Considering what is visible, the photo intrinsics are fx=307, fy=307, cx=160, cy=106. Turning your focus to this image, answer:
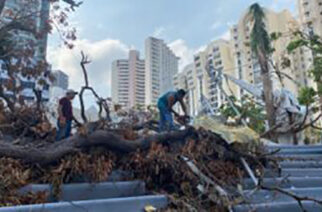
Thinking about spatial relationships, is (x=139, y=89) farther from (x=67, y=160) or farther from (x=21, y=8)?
(x=67, y=160)

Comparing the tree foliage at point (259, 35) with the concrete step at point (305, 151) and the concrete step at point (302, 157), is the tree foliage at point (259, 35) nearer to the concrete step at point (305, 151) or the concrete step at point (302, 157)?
the concrete step at point (305, 151)

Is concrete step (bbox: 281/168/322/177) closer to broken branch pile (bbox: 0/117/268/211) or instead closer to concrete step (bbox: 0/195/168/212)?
broken branch pile (bbox: 0/117/268/211)

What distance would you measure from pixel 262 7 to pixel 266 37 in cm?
204

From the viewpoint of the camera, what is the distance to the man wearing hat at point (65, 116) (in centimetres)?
531

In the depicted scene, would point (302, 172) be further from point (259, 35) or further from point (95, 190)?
point (259, 35)

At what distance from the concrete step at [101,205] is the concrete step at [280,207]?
81 centimetres

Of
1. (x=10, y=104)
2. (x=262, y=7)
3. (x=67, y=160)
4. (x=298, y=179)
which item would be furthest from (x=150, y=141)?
(x=262, y=7)

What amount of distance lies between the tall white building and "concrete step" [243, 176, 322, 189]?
16021 millimetres

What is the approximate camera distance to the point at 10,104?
5.83 metres

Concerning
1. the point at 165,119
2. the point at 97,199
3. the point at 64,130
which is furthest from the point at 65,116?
the point at 97,199

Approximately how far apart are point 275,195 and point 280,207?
0.30m

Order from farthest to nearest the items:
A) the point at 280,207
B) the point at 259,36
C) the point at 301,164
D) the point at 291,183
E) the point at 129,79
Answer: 1. the point at 129,79
2. the point at 259,36
3. the point at 301,164
4. the point at 291,183
5. the point at 280,207

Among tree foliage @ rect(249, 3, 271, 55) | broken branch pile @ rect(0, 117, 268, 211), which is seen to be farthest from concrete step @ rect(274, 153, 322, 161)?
tree foliage @ rect(249, 3, 271, 55)

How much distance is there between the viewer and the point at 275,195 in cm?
348
